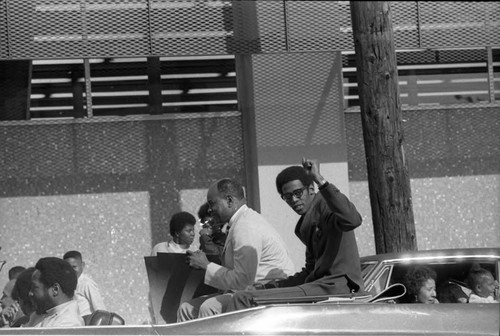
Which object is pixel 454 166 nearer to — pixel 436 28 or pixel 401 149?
pixel 436 28

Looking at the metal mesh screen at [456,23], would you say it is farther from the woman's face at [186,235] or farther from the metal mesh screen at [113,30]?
the woman's face at [186,235]

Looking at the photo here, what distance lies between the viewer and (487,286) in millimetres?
6996

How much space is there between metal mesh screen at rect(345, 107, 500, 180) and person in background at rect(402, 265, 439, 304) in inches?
208

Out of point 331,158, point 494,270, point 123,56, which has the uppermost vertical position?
point 123,56

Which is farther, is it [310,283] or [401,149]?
[401,149]

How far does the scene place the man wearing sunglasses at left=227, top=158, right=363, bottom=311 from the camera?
18.2 feet

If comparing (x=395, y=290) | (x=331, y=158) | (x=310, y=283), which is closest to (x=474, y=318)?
(x=395, y=290)

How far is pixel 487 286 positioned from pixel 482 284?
3 cm

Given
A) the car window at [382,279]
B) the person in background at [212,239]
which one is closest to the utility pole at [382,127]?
the person in background at [212,239]

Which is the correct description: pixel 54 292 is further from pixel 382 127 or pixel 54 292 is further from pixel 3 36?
pixel 3 36

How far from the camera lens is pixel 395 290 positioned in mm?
5172

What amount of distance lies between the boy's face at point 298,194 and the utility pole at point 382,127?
3.04 metres

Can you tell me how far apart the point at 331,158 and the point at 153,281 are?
617 centimetres

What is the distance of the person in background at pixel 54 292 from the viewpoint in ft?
17.7
